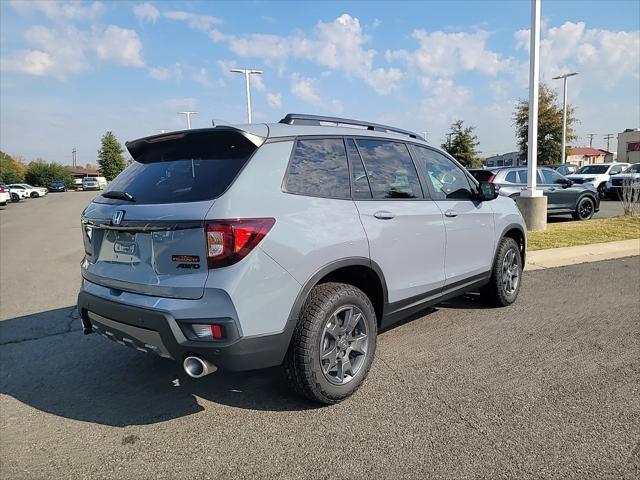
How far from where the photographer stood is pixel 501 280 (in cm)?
486

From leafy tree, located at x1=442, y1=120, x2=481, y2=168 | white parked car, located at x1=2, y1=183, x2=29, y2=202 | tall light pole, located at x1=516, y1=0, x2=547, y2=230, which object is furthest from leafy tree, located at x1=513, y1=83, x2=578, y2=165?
white parked car, located at x1=2, y1=183, x2=29, y2=202

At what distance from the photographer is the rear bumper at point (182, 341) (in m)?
2.47

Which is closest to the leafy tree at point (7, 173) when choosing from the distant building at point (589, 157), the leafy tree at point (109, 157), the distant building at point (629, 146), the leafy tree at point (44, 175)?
the leafy tree at point (44, 175)

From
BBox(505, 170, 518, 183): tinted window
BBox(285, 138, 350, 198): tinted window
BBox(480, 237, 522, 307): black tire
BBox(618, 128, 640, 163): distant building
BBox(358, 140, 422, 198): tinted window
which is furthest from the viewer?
BBox(618, 128, 640, 163): distant building

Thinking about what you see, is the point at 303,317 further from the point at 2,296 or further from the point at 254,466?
the point at 2,296

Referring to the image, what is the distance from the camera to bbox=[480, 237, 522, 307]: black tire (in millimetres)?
4773

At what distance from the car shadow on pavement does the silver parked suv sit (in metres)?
0.56

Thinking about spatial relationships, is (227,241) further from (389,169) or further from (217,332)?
(389,169)

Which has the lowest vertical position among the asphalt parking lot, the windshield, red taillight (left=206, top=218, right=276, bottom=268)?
the asphalt parking lot

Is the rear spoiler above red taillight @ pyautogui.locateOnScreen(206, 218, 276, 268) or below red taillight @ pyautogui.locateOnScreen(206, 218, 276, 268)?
above

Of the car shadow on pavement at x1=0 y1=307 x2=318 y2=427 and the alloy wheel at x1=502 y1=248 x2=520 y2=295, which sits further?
the alloy wheel at x1=502 y1=248 x2=520 y2=295

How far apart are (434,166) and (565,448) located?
245 cm

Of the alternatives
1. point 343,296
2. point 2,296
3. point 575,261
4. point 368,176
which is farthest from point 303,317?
point 575,261

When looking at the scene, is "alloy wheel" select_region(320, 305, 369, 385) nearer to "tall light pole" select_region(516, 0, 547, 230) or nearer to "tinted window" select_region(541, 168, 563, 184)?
"tall light pole" select_region(516, 0, 547, 230)
